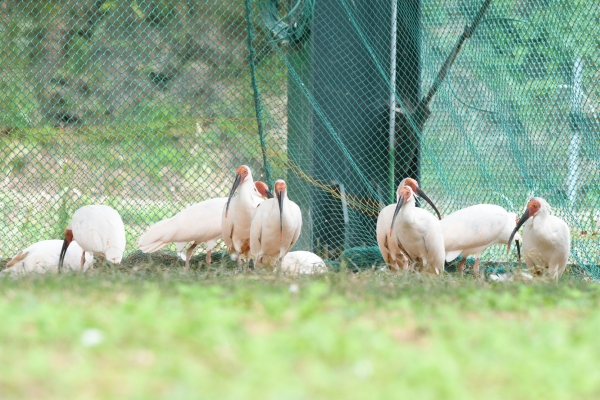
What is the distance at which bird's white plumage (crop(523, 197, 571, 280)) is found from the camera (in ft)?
27.3

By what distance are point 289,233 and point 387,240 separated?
968 mm

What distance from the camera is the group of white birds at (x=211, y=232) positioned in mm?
8461

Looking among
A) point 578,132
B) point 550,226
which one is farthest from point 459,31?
point 550,226

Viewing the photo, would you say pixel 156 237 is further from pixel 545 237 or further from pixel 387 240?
pixel 545 237

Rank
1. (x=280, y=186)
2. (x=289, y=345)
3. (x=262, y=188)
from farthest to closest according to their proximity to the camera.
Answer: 1. (x=262, y=188)
2. (x=280, y=186)
3. (x=289, y=345)

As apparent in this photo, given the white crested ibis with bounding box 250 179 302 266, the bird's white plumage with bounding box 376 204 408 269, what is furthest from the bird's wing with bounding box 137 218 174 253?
the bird's white plumage with bounding box 376 204 408 269

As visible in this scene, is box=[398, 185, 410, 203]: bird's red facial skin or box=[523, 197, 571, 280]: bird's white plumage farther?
→ box=[523, 197, 571, 280]: bird's white plumage

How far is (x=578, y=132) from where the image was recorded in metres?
8.69

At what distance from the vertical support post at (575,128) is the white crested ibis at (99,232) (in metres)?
4.50

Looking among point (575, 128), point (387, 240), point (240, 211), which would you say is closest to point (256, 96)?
point (240, 211)

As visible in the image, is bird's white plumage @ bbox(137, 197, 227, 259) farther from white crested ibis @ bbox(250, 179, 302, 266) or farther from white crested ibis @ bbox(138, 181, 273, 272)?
white crested ibis @ bbox(250, 179, 302, 266)

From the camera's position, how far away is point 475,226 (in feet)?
28.1

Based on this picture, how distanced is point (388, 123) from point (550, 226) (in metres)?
2.28

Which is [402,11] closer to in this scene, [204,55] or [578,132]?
[578,132]
